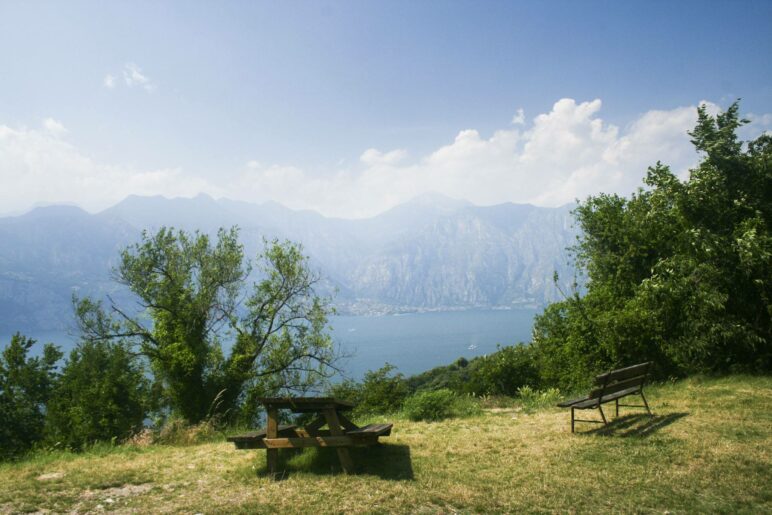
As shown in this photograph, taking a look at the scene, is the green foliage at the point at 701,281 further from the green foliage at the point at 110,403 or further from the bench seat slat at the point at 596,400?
the green foliage at the point at 110,403

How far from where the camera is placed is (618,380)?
9.00 metres

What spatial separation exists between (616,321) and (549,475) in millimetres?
10735

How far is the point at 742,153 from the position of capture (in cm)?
1530

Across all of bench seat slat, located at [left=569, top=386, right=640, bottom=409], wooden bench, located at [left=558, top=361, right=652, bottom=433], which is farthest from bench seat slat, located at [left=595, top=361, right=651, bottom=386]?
bench seat slat, located at [left=569, top=386, right=640, bottom=409]

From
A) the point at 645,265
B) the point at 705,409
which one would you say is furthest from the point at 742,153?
the point at 705,409

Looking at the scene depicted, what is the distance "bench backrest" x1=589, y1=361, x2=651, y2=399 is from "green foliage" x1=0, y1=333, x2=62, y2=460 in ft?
129

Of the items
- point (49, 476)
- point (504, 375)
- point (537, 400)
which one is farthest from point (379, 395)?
point (49, 476)

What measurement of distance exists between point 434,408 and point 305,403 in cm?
552

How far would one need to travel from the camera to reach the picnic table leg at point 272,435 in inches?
272

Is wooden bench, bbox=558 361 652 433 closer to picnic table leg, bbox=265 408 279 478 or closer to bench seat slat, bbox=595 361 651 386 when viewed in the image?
bench seat slat, bbox=595 361 651 386

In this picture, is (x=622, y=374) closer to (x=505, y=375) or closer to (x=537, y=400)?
(x=537, y=400)

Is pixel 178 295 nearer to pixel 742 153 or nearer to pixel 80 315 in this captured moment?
pixel 80 315

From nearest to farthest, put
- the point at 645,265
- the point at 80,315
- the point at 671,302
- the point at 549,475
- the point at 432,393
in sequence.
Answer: the point at 549,475 → the point at 432,393 → the point at 671,302 → the point at 645,265 → the point at 80,315

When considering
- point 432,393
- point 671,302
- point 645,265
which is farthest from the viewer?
point 645,265
